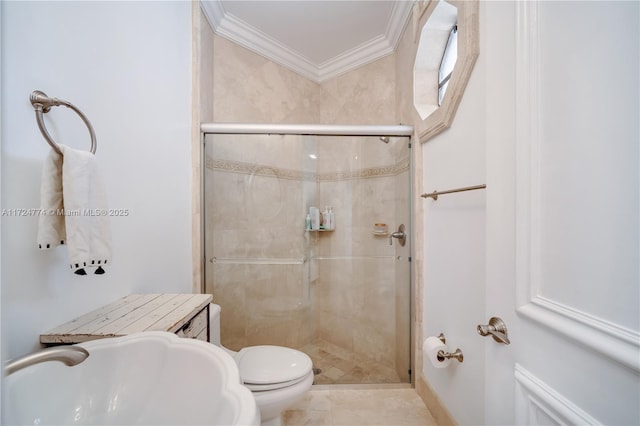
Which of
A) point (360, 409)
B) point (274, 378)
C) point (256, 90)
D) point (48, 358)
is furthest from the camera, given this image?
point (256, 90)

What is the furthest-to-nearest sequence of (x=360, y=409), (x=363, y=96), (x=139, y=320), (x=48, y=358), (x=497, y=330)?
(x=363, y=96) → (x=360, y=409) → (x=139, y=320) → (x=497, y=330) → (x=48, y=358)

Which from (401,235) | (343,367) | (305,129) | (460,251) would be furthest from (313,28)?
(343,367)

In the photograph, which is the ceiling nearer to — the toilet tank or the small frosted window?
the small frosted window

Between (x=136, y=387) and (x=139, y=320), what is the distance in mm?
264

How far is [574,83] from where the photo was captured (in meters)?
0.42

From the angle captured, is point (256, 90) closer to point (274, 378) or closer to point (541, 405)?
point (274, 378)

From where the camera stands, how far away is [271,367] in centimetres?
113

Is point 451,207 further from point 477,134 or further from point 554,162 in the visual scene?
point 554,162

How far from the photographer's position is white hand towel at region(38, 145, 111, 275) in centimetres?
66

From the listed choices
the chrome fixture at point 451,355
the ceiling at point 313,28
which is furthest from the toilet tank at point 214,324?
the ceiling at point 313,28

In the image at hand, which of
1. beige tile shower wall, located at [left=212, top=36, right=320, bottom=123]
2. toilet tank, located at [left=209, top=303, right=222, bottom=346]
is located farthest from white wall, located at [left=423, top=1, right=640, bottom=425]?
beige tile shower wall, located at [left=212, top=36, right=320, bottom=123]

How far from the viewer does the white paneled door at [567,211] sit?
1.16 ft

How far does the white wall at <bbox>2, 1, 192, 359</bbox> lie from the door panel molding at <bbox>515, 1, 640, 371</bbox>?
2.62 feet

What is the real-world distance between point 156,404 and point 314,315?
54.4 inches
